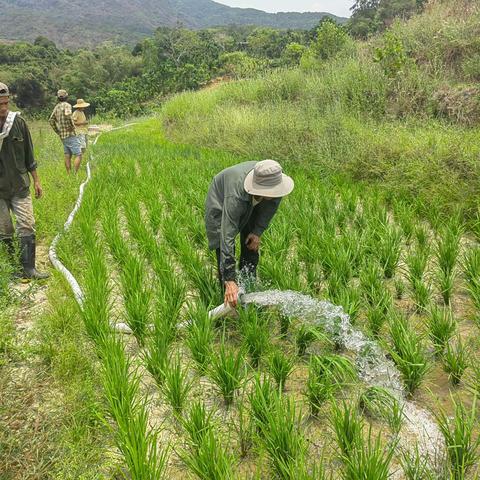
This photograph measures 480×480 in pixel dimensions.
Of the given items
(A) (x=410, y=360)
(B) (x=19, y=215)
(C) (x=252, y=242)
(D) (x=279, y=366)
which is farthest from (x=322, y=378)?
(B) (x=19, y=215)

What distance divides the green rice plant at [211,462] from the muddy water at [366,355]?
742 mm

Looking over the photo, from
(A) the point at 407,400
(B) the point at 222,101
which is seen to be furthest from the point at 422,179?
(B) the point at 222,101

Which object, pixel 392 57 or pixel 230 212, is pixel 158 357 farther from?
pixel 392 57

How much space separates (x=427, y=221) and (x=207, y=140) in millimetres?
6450

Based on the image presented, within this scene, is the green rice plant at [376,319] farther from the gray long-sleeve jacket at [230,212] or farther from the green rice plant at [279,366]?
the gray long-sleeve jacket at [230,212]

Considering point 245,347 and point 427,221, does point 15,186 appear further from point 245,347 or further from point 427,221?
point 427,221

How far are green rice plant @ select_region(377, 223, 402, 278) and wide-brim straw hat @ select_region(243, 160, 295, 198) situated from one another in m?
1.33

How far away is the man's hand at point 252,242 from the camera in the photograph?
2941mm

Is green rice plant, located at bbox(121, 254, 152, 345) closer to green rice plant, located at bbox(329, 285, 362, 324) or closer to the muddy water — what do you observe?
the muddy water

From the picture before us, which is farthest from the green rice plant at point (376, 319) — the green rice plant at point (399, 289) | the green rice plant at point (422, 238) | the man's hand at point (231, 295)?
the green rice plant at point (422, 238)

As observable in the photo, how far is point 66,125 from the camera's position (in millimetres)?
6949

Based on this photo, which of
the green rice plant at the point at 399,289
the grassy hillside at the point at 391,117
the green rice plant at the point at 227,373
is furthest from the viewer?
the grassy hillside at the point at 391,117

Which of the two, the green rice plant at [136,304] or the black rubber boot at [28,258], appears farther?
the black rubber boot at [28,258]

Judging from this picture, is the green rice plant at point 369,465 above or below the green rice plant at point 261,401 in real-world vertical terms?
above
